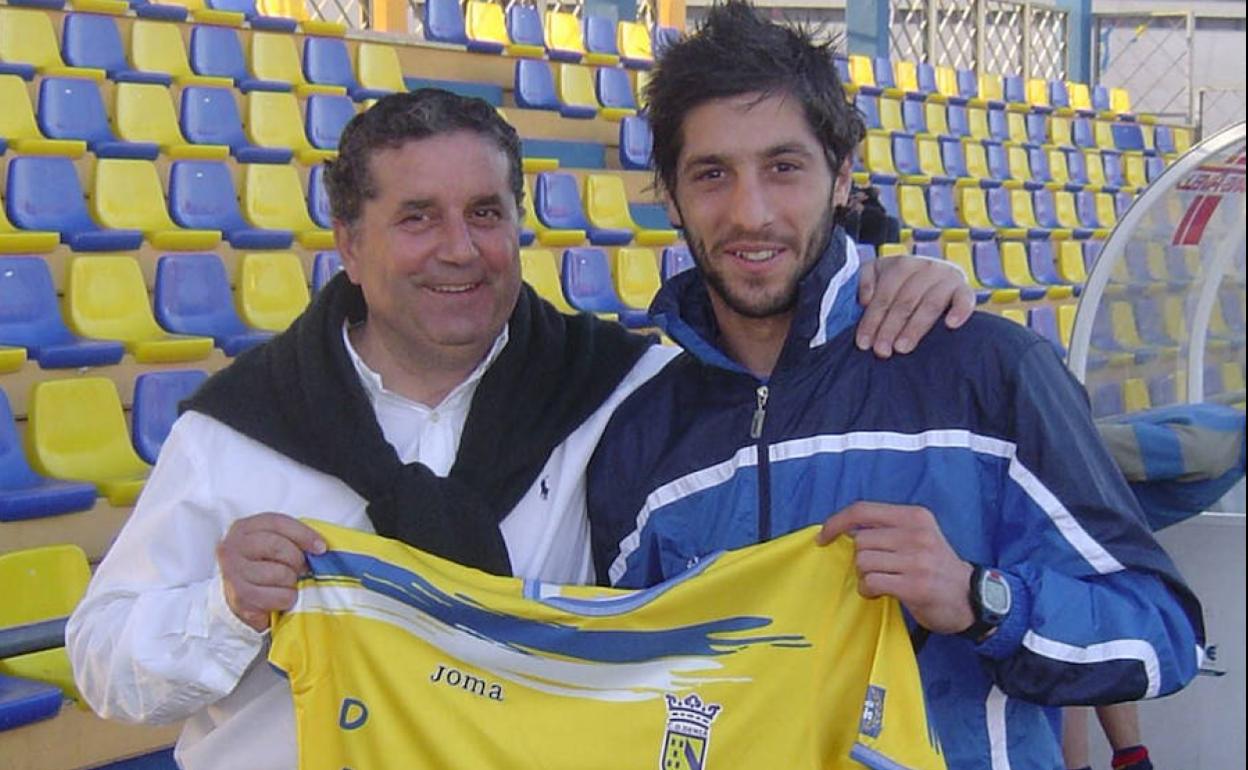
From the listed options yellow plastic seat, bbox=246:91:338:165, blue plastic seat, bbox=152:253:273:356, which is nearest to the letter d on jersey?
blue plastic seat, bbox=152:253:273:356

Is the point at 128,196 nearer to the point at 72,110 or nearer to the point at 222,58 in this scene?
the point at 72,110

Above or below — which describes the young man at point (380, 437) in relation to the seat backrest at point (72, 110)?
below

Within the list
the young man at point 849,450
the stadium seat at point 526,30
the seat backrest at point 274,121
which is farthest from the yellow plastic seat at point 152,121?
the young man at point 849,450

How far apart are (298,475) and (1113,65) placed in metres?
14.3

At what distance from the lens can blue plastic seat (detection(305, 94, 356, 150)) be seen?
6.73 meters

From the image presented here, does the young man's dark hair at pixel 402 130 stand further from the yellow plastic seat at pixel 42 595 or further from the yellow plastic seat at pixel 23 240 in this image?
the yellow plastic seat at pixel 23 240

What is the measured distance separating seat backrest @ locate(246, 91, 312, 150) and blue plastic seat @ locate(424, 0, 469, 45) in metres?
1.39

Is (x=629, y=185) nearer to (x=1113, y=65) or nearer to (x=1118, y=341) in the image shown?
(x=1118, y=341)

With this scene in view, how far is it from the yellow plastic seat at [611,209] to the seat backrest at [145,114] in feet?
7.38

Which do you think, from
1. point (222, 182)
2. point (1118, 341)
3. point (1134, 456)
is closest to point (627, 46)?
point (222, 182)

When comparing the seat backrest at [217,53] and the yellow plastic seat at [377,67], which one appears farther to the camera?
the yellow plastic seat at [377,67]

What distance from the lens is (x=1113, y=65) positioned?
1520 cm

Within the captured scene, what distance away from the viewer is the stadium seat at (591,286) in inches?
275

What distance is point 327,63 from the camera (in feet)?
23.3
